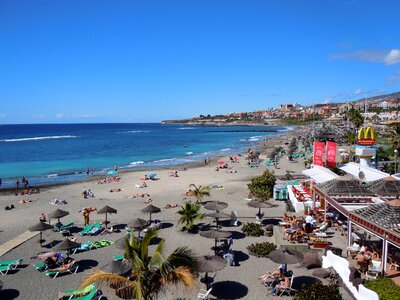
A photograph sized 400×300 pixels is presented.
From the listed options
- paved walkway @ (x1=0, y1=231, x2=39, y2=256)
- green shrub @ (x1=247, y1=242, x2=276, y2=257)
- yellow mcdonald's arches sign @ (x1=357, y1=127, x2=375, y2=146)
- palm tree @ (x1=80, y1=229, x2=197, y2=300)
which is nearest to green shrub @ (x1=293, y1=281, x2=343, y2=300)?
palm tree @ (x1=80, y1=229, x2=197, y2=300)

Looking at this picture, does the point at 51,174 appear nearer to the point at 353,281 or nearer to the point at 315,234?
the point at 315,234

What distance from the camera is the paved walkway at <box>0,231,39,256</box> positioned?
51.3 feet

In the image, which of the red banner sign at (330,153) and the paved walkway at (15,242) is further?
the red banner sign at (330,153)

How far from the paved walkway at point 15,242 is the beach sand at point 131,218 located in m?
0.29

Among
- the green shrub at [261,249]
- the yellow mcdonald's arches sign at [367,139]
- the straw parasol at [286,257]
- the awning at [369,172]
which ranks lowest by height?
the green shrub at [261,249]

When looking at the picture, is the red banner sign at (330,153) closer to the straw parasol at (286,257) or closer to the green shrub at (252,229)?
the green shrub at (252,229)

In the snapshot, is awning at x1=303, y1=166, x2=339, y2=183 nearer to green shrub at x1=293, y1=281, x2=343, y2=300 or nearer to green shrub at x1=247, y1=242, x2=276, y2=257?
A: green shrub at x1=247, y1=242, x2=276, y2=257

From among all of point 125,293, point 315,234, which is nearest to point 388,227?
point 315,234

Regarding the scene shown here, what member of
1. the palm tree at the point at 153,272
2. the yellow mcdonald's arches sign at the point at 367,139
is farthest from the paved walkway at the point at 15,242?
the yellow mcdonald's arches sign at the point at 367,139

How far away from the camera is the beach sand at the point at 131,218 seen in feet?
38.5

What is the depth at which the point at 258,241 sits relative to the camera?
15633 millimetres

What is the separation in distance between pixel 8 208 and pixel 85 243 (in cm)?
1186

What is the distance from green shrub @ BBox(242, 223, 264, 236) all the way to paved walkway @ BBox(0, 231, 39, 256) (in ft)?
33.9

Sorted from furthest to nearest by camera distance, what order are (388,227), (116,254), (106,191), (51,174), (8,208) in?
(51,174) < (106,191) < (8,208) < (116,254) < (388,227)
